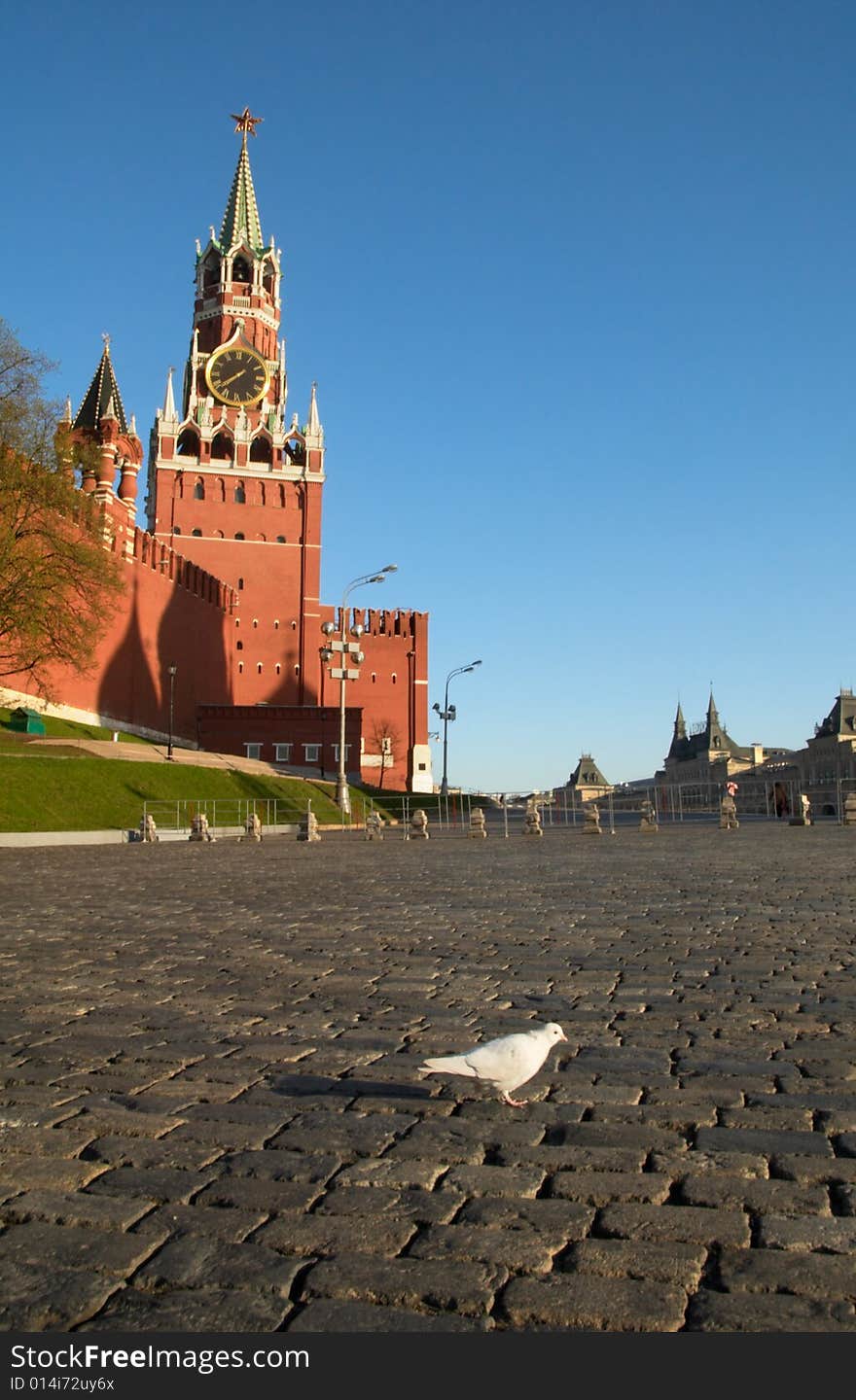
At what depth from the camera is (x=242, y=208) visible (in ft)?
273

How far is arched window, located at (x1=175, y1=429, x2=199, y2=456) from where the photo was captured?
246ft

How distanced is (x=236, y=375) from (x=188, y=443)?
644 cm

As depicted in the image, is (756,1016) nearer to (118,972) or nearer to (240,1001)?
(240,1001)

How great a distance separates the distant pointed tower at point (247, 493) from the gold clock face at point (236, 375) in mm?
69

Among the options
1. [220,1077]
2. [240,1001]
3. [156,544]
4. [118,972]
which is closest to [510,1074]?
[220,1077]

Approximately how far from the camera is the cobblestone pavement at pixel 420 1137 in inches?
86.7

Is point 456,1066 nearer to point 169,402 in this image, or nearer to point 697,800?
point 697,800

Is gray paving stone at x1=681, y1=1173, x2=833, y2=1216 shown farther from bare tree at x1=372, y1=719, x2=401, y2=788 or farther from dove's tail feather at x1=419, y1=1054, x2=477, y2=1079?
bare tree at x1=372, y1=719, x2=401, y2=788

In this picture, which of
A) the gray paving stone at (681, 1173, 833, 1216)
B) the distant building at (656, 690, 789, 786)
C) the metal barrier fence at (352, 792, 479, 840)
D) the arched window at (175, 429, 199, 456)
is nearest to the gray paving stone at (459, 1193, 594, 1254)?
the gray paving stone at (681, 1173, 833, 1216)

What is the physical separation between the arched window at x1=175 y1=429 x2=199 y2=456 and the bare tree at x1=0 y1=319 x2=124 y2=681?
153ft

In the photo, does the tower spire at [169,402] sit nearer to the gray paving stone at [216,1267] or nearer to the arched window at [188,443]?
the arched window at [188,443]

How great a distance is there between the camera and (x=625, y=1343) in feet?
6.59

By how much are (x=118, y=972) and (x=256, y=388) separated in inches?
3003

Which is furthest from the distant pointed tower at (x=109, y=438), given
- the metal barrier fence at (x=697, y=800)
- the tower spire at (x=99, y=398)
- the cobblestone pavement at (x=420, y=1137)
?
the cobblestone pavement at (x=420, y=1137)
